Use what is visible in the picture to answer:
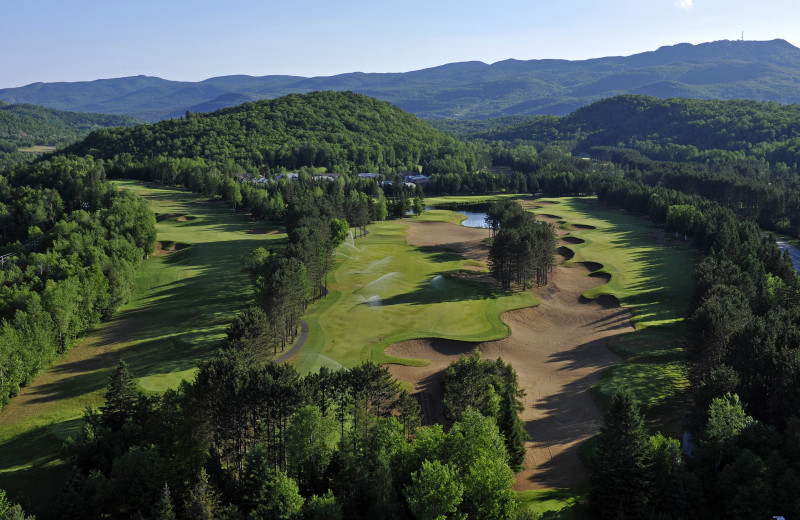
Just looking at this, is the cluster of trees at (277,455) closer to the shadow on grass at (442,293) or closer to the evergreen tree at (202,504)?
the evergreen tree at (202,504)

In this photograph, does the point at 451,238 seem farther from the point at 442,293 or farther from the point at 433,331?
the point at 433,331

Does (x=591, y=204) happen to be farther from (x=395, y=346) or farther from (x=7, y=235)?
(x=7, y=235)

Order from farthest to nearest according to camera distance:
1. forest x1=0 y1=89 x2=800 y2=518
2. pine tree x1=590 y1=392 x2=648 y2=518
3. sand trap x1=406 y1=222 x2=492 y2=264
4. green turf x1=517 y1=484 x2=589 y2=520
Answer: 1. sand trap x1=406 y1=222 x2=492 y2=264
2. green turf x1=517 y1=484 x2=589 y2=520
3. pine tree x1=590 y1=392 x2=648 y2=518
4. forest x1=0 y1=89 x2=800 y2=518

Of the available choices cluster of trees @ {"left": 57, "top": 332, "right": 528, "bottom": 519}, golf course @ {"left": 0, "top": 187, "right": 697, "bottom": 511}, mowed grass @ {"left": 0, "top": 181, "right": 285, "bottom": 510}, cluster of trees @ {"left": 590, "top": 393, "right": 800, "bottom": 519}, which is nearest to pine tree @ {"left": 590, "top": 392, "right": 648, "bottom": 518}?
cluster of trees @ {"left": 590, "top": 393, "right": 800, "bottom": 519}

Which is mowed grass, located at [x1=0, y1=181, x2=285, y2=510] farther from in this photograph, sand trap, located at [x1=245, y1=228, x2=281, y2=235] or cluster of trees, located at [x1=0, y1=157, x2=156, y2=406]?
sand trap, located at [x1=245, y1=228, x2=281, y2=235]

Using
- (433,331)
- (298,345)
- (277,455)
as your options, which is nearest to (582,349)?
(433,331)

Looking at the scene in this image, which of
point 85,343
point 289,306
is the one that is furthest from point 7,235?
point 289,306

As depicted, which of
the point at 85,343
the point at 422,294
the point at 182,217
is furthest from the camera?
the point at 182,217
